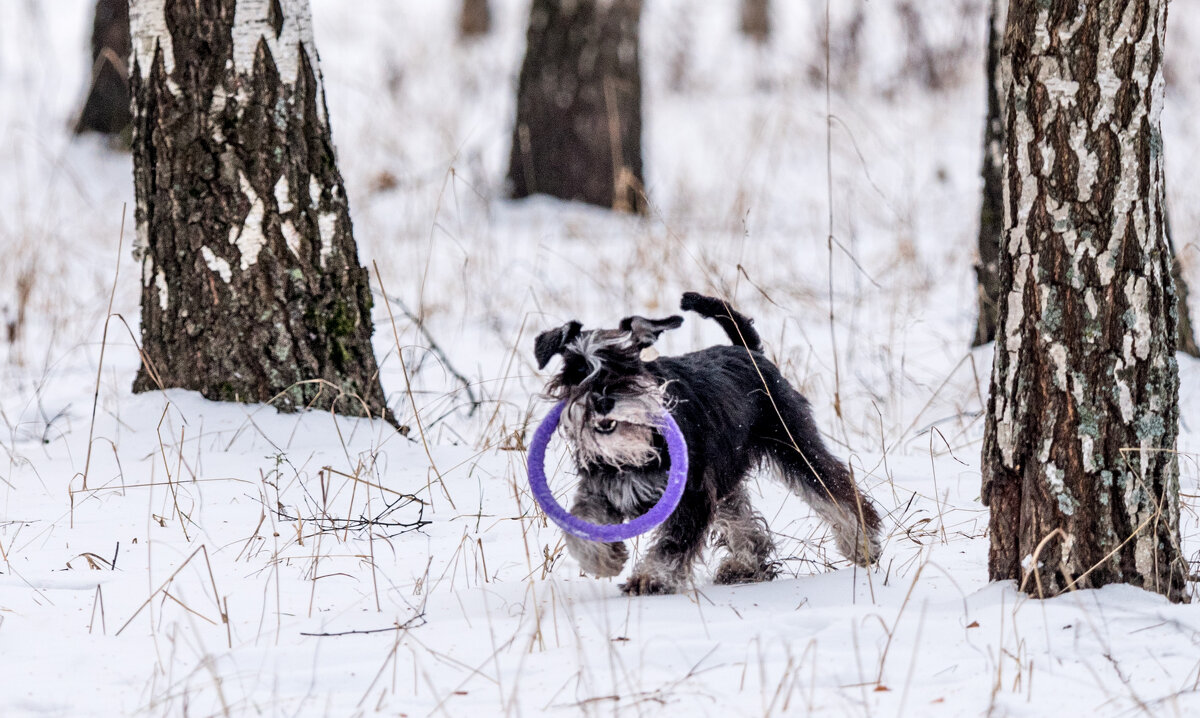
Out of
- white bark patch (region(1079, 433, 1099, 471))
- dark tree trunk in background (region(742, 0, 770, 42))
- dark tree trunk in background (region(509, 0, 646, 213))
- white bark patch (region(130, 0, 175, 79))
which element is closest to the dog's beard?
white bark patch (region(1079, 433, 1099, 471))

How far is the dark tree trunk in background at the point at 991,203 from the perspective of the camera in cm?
600

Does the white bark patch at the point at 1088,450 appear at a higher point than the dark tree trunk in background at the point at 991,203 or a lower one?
lower

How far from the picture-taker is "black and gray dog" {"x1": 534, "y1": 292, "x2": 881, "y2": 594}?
330cm

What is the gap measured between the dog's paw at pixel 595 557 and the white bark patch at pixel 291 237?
1.95 meters

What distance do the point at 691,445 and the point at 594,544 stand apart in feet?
1.41

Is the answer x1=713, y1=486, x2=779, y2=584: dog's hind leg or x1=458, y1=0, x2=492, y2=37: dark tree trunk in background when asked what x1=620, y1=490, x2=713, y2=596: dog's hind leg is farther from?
x1=458, y1=0, x2=492, y2=37: dark tree trunk in background

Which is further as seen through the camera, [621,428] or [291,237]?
[291,237]

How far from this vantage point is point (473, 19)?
1967cm

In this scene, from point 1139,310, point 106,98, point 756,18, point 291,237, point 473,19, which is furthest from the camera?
point 473,19

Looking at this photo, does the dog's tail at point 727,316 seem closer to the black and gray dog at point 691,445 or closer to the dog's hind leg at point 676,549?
the black and gray dog at point 691,445

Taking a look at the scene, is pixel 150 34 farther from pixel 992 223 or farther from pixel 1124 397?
pixel 992 223

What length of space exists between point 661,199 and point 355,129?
3876mm

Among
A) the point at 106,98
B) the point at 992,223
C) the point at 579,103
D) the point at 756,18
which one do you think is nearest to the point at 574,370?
the point at 992,223

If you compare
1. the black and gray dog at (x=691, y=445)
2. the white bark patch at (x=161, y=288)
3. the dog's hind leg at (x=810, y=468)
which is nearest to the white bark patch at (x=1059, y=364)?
the black and gray dog at (x=691, y=445)
